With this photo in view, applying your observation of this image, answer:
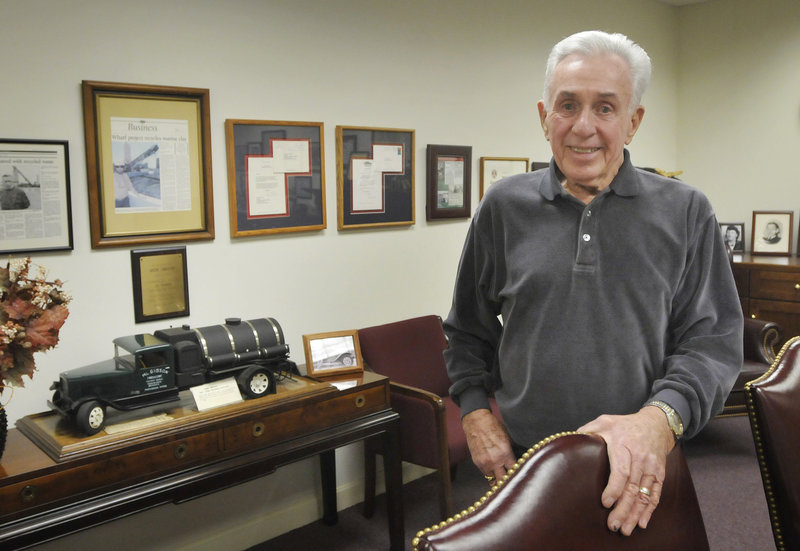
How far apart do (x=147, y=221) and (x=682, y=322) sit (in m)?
2.02

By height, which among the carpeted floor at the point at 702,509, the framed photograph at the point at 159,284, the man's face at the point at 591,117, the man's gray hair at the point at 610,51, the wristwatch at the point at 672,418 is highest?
the man's gray hair at the point at 610,51

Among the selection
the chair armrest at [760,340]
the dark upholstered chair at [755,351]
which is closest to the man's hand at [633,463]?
the dark upholstered chair at [755,351]

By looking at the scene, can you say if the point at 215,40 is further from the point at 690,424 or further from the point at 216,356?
the point at 690,424

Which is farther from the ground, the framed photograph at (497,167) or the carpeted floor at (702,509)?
the framed photograph at (497,167)

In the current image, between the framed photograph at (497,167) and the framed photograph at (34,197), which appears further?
the framed photograph at (497,167)

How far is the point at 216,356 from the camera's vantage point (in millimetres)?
2367

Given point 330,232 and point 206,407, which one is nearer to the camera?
point 206,407

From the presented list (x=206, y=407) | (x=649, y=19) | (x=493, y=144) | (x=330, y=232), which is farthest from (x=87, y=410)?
(x=649, y=19)

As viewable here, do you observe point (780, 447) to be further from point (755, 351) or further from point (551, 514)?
point (755, 351)

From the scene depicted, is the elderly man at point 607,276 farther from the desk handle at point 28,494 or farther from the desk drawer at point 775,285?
the desk drawer at point 775,285

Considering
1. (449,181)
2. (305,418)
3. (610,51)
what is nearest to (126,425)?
(305,418)

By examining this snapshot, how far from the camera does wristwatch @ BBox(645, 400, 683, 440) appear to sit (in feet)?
4.00

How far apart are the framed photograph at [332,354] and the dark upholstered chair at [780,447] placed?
5.44ft

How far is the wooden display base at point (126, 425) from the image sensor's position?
6.53 feet
